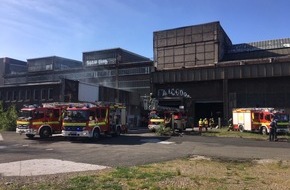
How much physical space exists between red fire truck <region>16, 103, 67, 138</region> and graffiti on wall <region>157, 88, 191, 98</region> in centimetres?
3471

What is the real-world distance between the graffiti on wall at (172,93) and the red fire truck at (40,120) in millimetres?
34708

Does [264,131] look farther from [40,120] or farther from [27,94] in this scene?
[27,94]

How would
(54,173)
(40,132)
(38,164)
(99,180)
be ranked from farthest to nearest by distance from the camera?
1. (40,132)
2. (38,164)
3. (54,173)
4. (99,180)

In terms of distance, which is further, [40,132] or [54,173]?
[40,132]

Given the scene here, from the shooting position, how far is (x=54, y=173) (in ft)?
37.3

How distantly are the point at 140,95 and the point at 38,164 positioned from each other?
5233 centimetres

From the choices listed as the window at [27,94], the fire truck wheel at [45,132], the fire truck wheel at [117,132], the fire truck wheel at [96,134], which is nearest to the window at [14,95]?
the window at [27,94]

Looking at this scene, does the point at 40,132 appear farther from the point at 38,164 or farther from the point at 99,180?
the point at 99,180

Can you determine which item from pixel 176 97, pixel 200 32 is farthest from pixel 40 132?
pixel 200 32

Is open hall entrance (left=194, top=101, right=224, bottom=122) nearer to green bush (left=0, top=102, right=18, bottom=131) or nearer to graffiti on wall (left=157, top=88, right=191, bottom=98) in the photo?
graffiti on wall (left=157, top=88, right=191, bottom=98)

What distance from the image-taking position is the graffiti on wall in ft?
199

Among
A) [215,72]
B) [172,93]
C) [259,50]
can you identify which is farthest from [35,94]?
[259,50]

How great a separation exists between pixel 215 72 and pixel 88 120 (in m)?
37.3

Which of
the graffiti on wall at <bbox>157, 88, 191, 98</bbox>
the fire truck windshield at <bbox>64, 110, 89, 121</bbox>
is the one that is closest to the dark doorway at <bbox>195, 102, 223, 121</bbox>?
Result: the graffiti on wall at <bbox>157, 88, 191, 98</bbox>
